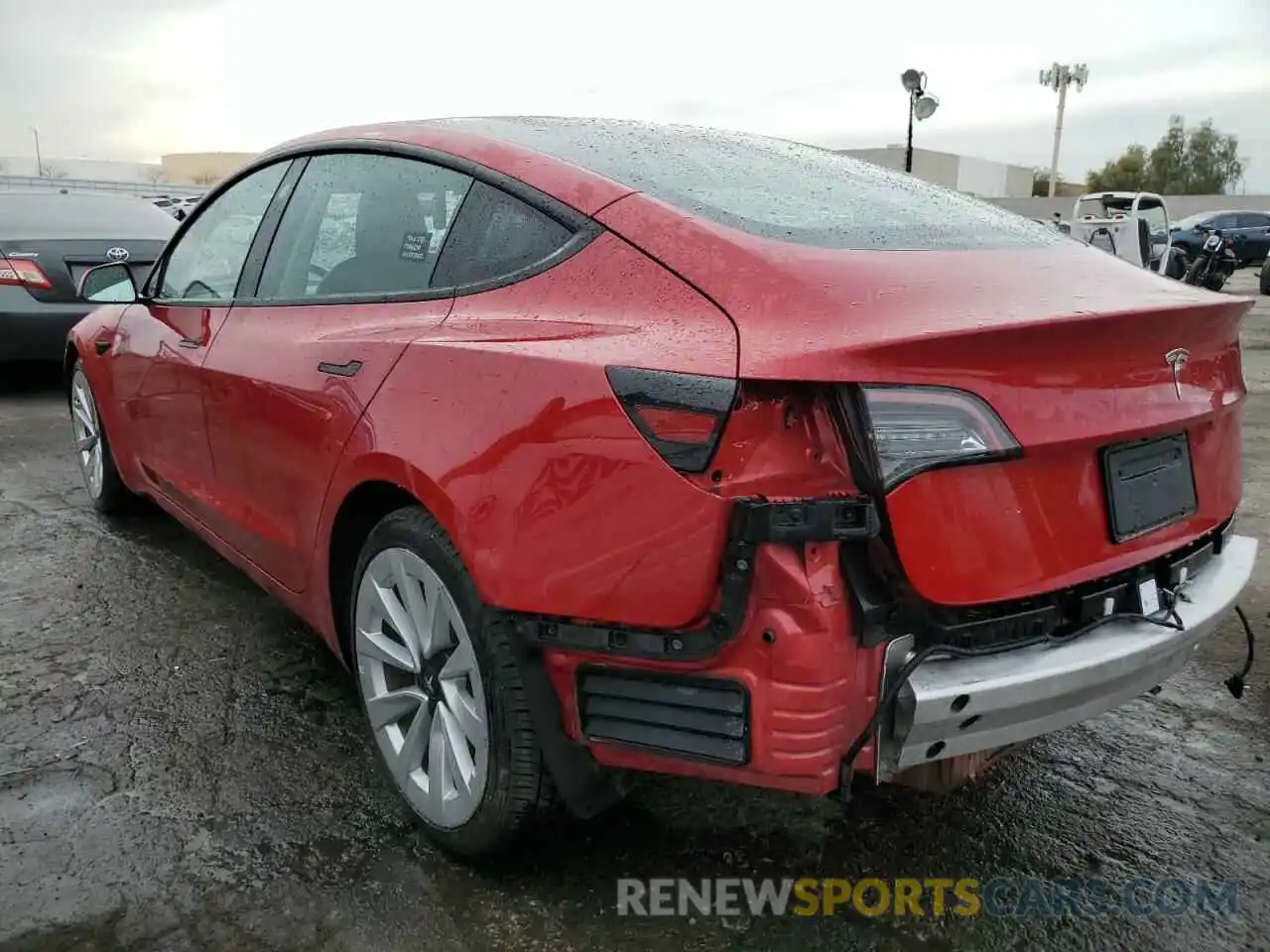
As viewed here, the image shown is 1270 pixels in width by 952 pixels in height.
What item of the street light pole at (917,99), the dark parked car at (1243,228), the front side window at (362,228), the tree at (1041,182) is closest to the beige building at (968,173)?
the tree at (1041,182)

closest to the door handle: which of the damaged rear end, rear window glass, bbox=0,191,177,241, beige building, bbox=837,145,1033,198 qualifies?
the damaged rear end

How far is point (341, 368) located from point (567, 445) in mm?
857

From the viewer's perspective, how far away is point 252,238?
3.15 metres

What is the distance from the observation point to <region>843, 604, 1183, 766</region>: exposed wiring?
1.69m

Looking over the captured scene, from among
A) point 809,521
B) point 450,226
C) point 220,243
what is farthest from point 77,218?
point 809,521

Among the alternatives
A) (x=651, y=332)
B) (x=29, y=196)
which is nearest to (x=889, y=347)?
(x=651, y=332)

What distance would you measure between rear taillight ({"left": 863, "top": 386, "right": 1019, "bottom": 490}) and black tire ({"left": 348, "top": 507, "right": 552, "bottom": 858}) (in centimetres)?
79

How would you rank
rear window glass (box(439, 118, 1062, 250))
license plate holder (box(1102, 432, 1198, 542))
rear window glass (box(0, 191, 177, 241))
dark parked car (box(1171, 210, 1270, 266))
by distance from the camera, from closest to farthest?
license plate holder (box(1102, 432, 1198, 542)), rear window glass (box(439, 118, 1062, 250)), rear window glass (box(0, 191, 177, 241)), dark parked car (box(1171, 210, 1270, 266))

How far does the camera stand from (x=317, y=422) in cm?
247

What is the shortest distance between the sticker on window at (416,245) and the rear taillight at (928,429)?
122cm

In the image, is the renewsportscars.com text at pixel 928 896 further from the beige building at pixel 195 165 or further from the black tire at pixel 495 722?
the beige building at pixel 195 165

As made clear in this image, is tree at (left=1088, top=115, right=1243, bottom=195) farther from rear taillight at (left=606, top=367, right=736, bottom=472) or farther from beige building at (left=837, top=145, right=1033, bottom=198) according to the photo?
rear taillight at (left=606, top=367, right=736, bottom=472)

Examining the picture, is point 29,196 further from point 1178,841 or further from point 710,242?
point 1178,841

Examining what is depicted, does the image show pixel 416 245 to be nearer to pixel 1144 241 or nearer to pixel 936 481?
pixel 936 481
